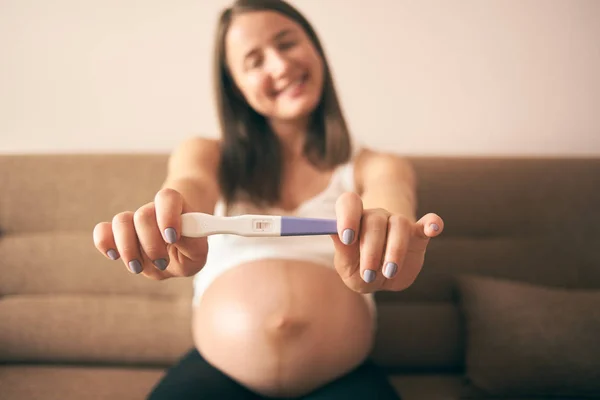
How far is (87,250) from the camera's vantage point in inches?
37.0

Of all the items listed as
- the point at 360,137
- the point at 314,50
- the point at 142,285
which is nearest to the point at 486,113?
the point at 360,137

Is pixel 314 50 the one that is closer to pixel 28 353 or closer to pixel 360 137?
pixel 360 137

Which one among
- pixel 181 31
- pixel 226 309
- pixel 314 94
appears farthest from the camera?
pixel 181 31

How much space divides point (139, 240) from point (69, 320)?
63cm

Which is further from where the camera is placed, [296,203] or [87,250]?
[87,250]

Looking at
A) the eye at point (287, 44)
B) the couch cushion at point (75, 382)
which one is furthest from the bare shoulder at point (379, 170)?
the couch cushion at point (75, 382)

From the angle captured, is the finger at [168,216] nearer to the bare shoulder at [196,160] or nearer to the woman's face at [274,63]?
the bare shoulder at [196,160]

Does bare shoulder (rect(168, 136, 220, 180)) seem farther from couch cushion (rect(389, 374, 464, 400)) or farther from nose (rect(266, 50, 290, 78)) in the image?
couch cushion (rect(389, 374, 464, 400))

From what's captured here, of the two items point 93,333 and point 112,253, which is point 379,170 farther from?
point 93,333

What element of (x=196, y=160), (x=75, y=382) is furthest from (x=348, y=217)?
(x=75, y=382)

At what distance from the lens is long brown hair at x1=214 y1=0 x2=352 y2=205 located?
31.2 inches

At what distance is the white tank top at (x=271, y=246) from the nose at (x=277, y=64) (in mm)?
225

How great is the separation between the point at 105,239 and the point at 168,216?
7cm

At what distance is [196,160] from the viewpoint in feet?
2.43
